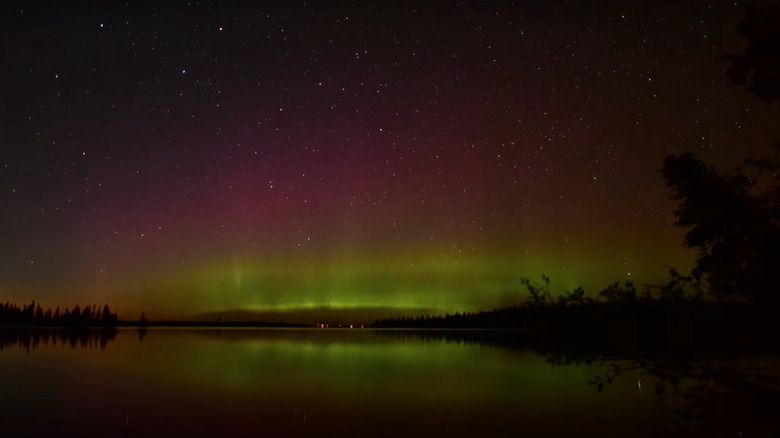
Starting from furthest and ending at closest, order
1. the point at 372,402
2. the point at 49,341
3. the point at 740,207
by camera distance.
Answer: the point at 49,341, the point at 372,402, the point at 740,207

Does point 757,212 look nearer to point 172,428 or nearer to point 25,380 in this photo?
point 172,428

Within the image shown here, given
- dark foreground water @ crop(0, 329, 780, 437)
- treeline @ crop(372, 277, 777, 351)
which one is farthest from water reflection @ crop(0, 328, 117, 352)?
treeline @ crop(372, 277, 777, 351)

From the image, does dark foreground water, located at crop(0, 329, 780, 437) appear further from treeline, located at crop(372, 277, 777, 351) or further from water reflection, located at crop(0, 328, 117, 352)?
water reflection, located at crop(0, 328, 117, 352)

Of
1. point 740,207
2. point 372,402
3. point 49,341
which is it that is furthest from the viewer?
point 49,341

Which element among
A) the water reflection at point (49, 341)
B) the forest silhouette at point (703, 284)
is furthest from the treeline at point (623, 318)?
the water reflection at point (49, 341)

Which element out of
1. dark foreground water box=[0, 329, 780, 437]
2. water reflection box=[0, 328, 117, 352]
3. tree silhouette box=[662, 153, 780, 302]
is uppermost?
tree silhouette box=[662, 153, 780, 302]

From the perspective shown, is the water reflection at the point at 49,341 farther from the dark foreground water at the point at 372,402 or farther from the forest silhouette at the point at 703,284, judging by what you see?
the forest silhouette at the point at 703,284

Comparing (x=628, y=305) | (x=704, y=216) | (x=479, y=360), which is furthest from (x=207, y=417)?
(x=479, y=360)

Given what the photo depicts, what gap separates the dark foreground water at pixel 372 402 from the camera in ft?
36.2

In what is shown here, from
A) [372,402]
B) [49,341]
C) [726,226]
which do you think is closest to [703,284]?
[726,226]

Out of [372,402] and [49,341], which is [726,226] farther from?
[49,341]

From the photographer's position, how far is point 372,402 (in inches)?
800

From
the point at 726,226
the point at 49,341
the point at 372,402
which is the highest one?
the point at 726,226

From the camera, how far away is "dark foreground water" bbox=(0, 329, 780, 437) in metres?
11.0
